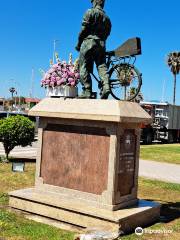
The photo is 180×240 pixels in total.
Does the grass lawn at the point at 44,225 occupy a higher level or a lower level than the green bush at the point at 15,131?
lower

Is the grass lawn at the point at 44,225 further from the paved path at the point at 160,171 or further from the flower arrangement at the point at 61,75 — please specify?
the flower arrangement at the point at 61,75

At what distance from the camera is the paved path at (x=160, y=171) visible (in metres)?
14.5

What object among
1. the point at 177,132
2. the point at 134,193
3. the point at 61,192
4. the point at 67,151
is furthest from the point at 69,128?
the point at 177,132

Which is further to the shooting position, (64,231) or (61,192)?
(61,192)

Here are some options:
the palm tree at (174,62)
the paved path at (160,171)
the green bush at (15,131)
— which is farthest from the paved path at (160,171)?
the palm tree at (174,62)

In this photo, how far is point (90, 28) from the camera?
27.6 feet

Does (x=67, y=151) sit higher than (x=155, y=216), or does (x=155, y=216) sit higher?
(x=67, y=151)

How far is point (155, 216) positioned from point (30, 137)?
28.2 ft

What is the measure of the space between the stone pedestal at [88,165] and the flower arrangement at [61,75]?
0.60 metres

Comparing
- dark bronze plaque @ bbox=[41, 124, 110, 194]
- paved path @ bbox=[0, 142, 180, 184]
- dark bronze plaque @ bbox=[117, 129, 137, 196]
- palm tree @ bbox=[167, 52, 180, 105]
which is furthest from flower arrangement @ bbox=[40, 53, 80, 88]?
palm tree @ bbox=[167, 52, 180, 105]

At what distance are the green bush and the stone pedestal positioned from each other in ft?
23.0

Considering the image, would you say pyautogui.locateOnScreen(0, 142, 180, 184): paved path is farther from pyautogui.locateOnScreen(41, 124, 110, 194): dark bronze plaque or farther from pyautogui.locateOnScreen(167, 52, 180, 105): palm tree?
pyautogui.locateOnScreen(167, 52, 180, 105): palm tree

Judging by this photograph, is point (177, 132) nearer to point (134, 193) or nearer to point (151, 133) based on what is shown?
point (151, 133)

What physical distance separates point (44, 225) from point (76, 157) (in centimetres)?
138
